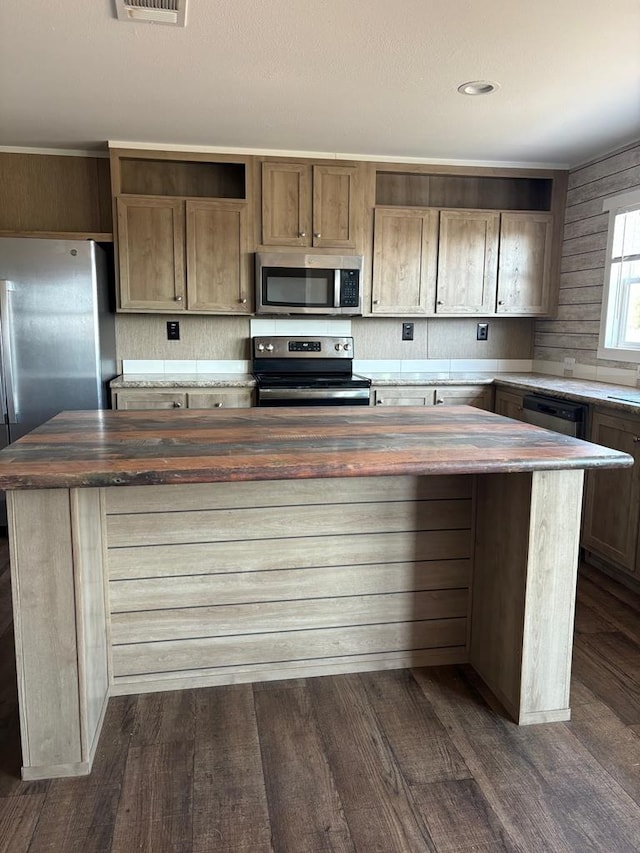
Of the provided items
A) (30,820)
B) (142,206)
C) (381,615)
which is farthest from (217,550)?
(142,206)

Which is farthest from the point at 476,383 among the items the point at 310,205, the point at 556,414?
the point at 310,205

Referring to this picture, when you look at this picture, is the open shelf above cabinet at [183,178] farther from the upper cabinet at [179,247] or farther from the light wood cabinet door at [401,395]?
the light wood cabinet door at [401,395]

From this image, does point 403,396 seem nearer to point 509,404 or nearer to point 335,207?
point 509,404

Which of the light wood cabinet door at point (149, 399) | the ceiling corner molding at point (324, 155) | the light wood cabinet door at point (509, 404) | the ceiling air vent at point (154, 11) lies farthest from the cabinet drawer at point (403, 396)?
the ceiling air vent at point (154, 11)

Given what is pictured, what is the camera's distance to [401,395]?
409 cm

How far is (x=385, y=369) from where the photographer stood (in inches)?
183

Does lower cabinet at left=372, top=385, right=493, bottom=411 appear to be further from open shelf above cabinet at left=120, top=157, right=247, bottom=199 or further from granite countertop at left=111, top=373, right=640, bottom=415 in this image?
open shelf above cabinet at left=120, top=157, right=247, bottom=199

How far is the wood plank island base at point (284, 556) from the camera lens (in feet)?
5.44

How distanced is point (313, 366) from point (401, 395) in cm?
72

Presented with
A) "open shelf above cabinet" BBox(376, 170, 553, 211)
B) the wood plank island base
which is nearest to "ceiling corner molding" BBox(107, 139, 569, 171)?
"open shelf above cabinet" BBox(376, 170, 553, 211)

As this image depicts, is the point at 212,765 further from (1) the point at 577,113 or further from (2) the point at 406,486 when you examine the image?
(1) the point at 577,113

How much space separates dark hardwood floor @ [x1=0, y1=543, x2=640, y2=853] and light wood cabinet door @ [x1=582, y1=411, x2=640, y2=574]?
87cm

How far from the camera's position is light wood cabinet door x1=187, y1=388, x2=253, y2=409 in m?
3.86

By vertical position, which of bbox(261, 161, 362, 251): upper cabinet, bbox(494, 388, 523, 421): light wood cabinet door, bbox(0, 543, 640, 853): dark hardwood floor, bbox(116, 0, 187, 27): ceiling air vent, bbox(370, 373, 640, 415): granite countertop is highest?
bbox(116, 0, 187, 27): ceiling air vent
